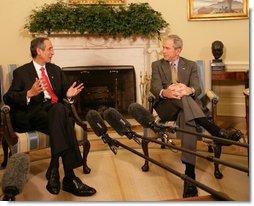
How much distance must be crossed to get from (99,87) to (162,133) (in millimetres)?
3347

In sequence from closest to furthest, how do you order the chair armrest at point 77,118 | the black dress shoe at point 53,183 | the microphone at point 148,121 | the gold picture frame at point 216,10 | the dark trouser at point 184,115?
the microphone at point 148,121 < the black dress shoe at point 53,183 < the dark trouser at point 184,115 < the chair armrest at point 77,118 < the gold picture frame at point 216,10

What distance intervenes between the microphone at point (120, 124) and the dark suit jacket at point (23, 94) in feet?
5.44

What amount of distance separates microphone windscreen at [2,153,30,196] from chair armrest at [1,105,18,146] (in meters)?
1.64

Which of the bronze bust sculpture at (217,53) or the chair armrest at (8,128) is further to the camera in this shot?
the bronze bust sculpture at (217,53)

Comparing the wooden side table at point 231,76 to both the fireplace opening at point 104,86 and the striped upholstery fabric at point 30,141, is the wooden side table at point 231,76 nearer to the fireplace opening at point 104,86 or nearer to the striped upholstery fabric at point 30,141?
the fireplace opening at point 104,86

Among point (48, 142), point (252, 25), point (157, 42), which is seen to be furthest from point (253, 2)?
point (157, 42)

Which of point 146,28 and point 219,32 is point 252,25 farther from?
point 219,32

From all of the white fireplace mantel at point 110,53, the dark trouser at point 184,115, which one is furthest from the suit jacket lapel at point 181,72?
the white fireplace mantel at point 110,53

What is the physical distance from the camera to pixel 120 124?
1070 mm

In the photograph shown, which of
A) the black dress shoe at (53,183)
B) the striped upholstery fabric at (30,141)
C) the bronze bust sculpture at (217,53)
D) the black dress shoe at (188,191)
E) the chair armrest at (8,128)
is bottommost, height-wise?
the black dress shoe at (188,191)

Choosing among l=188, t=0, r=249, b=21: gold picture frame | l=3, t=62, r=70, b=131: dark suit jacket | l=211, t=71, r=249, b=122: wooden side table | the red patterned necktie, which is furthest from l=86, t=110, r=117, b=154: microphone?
l=188, t=0, r=249, b=21: gold picture frame

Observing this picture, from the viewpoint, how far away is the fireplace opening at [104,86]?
4.36m

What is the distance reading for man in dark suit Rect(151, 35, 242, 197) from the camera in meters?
2.54

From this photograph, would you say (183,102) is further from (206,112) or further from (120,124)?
(120,124)
